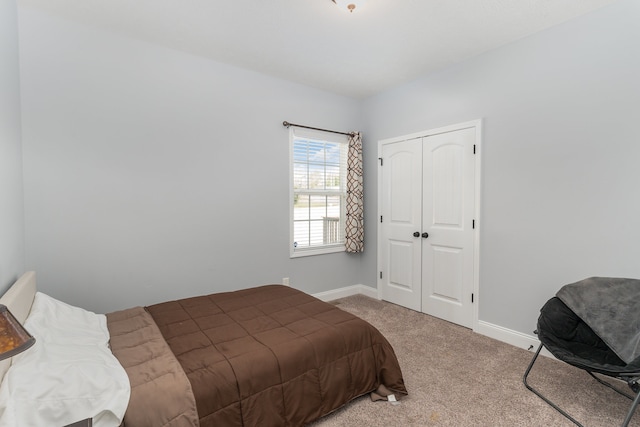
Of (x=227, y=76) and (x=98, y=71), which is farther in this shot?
(x=227, y=76)

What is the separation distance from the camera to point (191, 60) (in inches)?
119

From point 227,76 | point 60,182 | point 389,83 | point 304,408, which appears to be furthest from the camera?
point 389,83

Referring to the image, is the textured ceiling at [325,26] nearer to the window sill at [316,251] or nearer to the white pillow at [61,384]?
the window sill at [316,251]

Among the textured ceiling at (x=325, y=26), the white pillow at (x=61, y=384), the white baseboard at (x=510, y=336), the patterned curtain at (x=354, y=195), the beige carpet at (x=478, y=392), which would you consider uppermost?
the textured ceiling at (x=325, y=26)

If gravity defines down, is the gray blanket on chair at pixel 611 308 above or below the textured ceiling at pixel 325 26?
below

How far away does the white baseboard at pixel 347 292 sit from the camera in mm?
4023

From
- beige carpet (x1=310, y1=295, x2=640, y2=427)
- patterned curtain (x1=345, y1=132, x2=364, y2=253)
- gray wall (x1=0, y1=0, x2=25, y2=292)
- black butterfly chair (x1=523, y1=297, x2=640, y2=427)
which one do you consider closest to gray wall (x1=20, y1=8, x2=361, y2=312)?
gray wall (x1=0, y1=0, x2=25, y2=292)

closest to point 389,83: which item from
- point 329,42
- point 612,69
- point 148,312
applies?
point 329,42

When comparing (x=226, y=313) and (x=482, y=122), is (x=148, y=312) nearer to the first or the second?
(x=226, y=313)

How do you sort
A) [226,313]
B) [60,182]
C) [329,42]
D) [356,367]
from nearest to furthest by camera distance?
[356,367], [226,313], [60,182], [329,42]

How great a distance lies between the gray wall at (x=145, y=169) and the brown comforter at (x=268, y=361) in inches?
29.1

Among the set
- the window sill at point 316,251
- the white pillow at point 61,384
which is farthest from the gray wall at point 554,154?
the white pillow at point 61,384

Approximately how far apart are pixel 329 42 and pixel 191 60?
1.33 meters

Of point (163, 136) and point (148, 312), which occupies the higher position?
point (163, 136)
